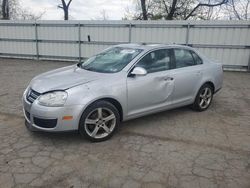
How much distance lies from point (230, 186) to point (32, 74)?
8.62 m

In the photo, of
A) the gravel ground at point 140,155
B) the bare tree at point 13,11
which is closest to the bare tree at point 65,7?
the bare tree at point 13,11

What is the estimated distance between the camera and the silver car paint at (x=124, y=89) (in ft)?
11.1

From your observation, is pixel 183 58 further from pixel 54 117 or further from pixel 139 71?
pixel 54 117

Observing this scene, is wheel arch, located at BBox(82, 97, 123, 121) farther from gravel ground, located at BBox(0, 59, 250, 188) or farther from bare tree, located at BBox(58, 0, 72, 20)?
bare tree, located at BBox(58, 0, 72, 20)

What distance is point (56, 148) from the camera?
3.50 meters

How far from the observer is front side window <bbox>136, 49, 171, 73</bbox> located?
415cm

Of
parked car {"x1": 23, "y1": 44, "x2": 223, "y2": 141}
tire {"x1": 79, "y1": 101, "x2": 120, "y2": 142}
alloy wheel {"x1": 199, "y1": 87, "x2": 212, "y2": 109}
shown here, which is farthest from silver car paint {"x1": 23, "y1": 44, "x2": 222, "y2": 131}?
alloy wheel {"x1": 199, "y1": 87, "x2": 212, "y2": 109}

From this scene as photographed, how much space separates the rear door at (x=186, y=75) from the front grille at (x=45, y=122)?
89.7 inches

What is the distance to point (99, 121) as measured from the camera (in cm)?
365

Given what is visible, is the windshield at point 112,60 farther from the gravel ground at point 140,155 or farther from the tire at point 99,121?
the gravel ground at point 140,155

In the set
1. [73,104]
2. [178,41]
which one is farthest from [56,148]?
[178,41]

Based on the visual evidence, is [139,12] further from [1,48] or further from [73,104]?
[73,104]

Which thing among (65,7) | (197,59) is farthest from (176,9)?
(197,59)

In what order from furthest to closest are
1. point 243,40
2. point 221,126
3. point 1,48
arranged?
point 1,48 < point 243,40 < point 221,126
